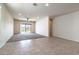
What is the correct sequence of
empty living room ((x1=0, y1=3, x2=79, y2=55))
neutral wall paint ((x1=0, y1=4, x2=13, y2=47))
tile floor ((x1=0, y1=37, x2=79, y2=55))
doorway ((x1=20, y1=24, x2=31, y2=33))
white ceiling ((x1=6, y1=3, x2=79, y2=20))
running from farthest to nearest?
doorway ((x1=20, y1=24, x2=31, y2=33))
white ceiling ((x1=6, y1=3, x2=79, y2=20))
empty living room ((x1=0, y1=3, x2=79, y2=55))
neutral wall paint ((x1=0, y1=4, x2=13, y2=47))
tile floor ((x1=0, y1=37, x2=79, y2=55))

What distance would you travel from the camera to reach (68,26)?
746 cm

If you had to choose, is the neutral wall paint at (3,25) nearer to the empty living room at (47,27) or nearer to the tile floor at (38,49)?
the empty living room at (47,27)

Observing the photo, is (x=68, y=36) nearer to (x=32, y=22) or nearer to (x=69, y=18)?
(x=69, y=18)

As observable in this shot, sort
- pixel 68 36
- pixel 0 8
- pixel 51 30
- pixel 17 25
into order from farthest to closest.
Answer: pixel 17 25 < pixel 51 30 < pixel 68 36 < pixel 0 8

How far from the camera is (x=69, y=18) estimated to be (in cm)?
735

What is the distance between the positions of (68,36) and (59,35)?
5.18 feet

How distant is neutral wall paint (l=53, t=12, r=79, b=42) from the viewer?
658 centimetres

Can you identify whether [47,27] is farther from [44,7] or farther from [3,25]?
[3,25]

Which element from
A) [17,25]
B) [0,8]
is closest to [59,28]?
[0,8]

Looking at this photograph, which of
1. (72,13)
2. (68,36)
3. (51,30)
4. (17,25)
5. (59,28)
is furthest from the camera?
(17,25)

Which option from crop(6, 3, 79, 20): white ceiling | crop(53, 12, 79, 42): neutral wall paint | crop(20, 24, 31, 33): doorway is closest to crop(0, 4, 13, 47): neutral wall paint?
crop(6, 3, 79, 20): white ceiling

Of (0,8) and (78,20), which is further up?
(0,8)

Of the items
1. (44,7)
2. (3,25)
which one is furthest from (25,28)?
(3,25)

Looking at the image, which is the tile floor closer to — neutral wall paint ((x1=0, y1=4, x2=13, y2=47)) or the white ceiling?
neutral wall paint ((x1=0, y1=4, x2=13, y2=47))
